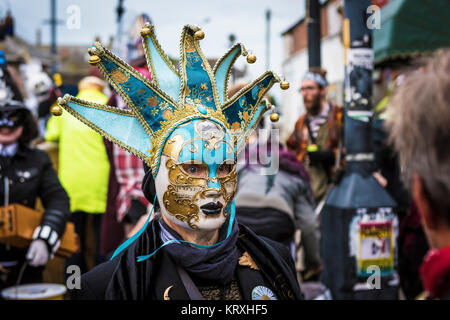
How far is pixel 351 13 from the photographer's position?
5180mm

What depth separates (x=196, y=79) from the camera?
8.51ft

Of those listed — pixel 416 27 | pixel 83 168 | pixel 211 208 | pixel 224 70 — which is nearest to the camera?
pixel 211 208

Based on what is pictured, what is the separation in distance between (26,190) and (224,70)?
2324 mm

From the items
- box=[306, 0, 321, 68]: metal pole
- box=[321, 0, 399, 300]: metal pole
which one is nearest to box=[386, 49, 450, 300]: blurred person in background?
box=[321, 0, 399, 300]: metal pole

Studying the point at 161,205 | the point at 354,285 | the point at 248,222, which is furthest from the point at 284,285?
the point at 354,285

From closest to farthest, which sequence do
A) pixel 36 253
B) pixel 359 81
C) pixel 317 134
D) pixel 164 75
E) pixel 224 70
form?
pixel 164 75, pixel 224 70, pixel 36 253, pixel 359 81, pixel 317 134

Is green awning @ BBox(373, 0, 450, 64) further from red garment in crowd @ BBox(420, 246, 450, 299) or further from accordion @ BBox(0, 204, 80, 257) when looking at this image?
red garment in crowd @ BBox(420, 246, 450, 299)

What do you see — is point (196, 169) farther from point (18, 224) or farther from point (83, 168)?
point (83, 168)

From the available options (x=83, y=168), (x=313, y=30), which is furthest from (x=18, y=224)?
(x=313, y=30)

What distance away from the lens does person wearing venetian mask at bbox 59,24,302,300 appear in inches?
94.5

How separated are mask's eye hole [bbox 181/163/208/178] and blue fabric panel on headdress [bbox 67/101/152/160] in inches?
9.0

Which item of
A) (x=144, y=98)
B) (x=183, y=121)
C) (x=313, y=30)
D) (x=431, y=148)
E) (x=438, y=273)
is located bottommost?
(x=438, y=273)

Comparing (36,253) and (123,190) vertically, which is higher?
(123,190)
